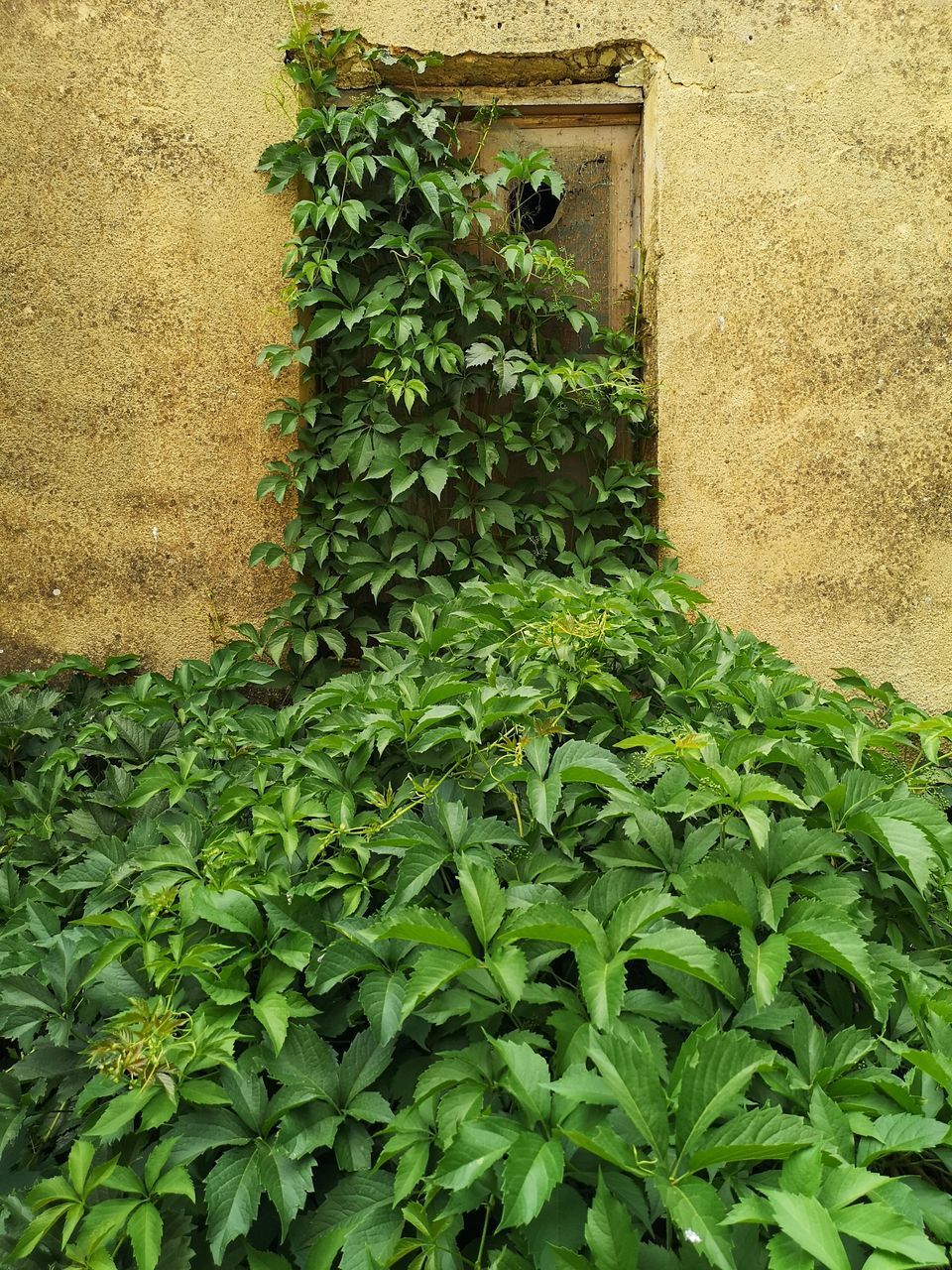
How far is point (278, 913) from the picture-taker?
132 centimetres

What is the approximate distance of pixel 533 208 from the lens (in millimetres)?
3086

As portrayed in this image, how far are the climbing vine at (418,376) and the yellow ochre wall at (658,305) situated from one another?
185 mm

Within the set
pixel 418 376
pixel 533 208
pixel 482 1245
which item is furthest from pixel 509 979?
pixel 533 208

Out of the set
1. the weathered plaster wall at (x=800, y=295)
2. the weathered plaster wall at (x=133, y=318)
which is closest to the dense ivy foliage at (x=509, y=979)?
the weathered plaster wall at (x=800, y=295)

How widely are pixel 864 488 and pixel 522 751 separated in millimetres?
2105

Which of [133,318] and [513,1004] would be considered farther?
[133,318]

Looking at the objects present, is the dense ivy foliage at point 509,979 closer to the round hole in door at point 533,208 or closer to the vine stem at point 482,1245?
the vine stem at point 482,1245

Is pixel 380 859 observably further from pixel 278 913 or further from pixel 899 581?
pixel 899 581

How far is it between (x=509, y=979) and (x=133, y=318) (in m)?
2.77

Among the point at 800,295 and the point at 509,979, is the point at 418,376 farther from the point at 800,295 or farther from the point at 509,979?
the point at 509,979

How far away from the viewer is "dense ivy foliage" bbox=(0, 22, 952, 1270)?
915mm

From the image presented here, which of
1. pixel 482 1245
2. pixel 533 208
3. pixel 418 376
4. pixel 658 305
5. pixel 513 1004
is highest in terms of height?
pixel 533 208

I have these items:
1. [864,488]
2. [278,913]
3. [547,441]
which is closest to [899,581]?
[864,488]

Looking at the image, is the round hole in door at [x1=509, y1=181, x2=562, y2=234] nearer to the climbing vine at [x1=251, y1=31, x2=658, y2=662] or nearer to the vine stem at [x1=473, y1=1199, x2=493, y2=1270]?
the climbing vine at [x1=251, y1=31, x2=658, y2=662]
